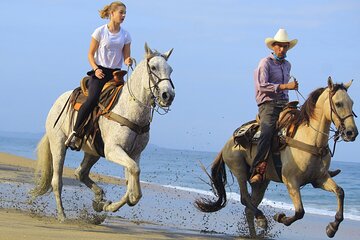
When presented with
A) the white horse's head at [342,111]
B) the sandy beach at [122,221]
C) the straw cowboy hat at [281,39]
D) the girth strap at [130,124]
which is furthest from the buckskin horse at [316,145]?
the girth strap at [130,124]

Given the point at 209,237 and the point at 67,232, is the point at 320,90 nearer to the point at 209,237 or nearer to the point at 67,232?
the point at 209,237

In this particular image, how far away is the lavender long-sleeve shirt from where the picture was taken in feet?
32.0

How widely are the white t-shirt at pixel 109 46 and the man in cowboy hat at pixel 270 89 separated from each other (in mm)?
1856

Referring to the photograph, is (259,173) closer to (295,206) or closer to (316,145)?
(295,206)

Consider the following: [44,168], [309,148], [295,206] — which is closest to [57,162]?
[44,168]

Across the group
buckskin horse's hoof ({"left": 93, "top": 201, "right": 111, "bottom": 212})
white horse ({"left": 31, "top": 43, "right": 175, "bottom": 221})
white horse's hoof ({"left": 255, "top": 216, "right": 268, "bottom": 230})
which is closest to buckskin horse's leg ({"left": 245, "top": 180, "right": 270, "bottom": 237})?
white horse's hoof ({"left": 255, "top": 216, "right": 268, "bottom": 230})

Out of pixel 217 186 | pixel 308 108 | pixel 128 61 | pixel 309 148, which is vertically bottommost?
pixel 217 186

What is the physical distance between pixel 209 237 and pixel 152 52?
8.54 feet

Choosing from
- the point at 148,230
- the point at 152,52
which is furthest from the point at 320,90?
the point at 148,230

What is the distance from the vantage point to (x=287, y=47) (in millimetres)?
9914

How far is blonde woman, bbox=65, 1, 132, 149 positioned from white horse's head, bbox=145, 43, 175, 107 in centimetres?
81

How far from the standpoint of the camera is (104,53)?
942 cm

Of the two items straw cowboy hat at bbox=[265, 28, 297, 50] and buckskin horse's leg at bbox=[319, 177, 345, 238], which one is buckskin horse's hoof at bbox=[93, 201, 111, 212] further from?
straw cowboy hat at bbox=[265, 28, 297, 50]

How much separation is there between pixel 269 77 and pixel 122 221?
10.0ft
